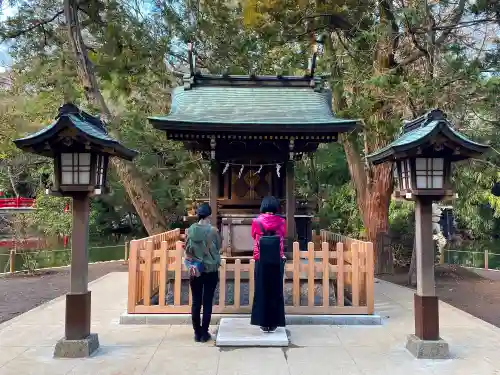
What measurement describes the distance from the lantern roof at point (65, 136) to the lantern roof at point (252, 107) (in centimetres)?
234

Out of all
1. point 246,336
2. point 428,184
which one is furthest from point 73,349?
point 428,184

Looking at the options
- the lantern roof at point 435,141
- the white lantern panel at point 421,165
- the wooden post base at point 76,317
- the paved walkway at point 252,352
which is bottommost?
the paved walkway at point 252,352

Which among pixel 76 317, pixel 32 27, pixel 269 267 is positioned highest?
pixel 32 27

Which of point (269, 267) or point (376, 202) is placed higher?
point (376, 202)

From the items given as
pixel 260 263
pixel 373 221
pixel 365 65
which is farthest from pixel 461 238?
pixel 260 263

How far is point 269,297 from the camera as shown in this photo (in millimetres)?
6137

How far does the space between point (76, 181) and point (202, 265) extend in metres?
1.95

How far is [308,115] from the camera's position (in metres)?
8.90

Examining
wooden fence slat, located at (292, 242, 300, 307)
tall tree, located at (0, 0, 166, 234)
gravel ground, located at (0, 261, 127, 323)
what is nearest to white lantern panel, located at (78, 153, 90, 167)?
wooden fence slat, located at (292, 242, 300, 307)

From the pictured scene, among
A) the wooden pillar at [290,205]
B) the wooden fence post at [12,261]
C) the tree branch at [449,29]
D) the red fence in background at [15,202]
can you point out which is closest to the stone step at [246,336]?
the wooden pillar at [290,205]

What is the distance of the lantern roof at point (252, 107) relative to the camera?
322 inches

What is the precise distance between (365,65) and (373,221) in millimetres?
4759

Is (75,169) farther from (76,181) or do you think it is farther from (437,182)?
(437,182)

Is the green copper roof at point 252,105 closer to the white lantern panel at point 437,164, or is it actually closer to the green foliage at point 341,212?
the white lantern panel at point 437,164
